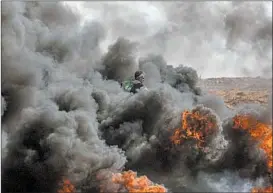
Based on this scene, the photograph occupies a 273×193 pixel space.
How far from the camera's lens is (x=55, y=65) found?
→ 35.3m

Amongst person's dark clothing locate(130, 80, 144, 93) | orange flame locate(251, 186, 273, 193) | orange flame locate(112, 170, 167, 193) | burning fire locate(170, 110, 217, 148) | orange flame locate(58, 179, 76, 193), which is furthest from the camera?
person's dark clothing locate(130, 80, 144, 93)

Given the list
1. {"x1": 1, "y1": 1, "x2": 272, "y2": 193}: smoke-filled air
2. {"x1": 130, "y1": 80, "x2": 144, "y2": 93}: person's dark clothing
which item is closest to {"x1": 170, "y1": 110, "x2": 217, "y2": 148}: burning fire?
{"x1": 1, "y1": 1, "x2": 272, "y2": 193}: smoke-filled air

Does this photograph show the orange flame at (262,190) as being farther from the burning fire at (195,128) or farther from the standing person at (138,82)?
the standing person at (138,82)

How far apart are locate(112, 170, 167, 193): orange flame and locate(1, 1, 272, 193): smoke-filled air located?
50 millimetres

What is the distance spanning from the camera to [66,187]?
23188mm

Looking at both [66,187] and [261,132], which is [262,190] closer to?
[261,132]

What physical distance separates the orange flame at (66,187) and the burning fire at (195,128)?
6.54 metres

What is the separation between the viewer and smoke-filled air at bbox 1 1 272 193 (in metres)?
23.5

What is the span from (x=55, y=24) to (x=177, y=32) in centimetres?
1460

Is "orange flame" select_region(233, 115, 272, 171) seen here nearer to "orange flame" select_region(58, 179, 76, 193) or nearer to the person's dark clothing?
"orange flame" select_region(58, 179, 76, 193)

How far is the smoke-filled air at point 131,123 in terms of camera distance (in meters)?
23.5

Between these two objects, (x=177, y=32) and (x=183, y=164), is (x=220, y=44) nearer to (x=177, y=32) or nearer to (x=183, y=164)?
(x=177, y=32)

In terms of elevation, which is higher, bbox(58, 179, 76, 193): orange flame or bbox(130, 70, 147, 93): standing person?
bbox(130, 70, 147, 93): standing person

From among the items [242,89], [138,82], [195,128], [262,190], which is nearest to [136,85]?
[138,82]
